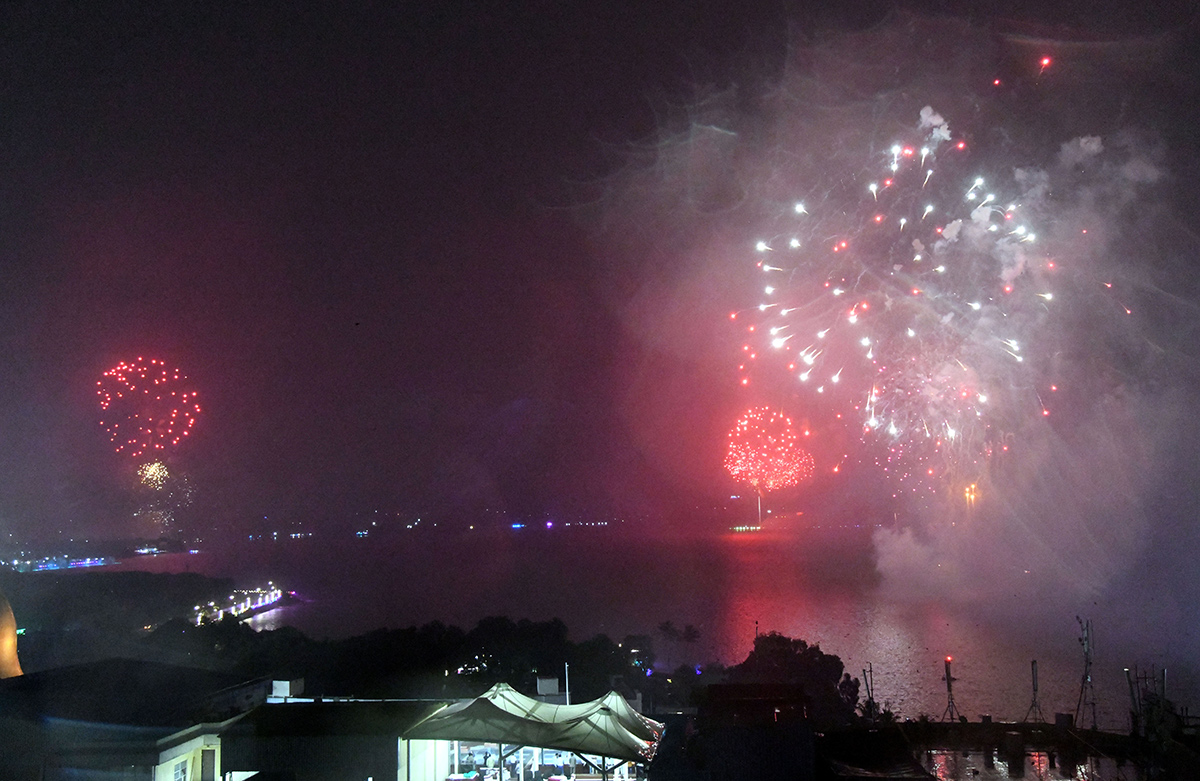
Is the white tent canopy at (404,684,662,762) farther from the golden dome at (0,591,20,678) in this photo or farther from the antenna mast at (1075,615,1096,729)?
the golden dome at (0,591,20,678)

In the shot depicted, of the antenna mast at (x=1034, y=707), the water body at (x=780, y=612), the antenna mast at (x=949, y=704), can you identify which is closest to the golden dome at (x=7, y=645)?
the antenna mast at (x=949, y=704)

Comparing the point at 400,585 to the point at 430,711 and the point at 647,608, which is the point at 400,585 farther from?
the point at 430,711

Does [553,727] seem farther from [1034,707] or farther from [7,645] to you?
[1034,707]

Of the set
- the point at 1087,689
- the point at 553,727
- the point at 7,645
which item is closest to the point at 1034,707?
the point at 1087,689

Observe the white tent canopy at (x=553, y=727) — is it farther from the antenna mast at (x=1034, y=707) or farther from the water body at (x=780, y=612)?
the water body at (x=780, y=612)

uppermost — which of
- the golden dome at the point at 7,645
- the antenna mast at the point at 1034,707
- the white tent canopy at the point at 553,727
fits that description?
the golden dome at the point at 7,645

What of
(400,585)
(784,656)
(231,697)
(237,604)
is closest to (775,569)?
(400,585)
